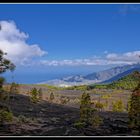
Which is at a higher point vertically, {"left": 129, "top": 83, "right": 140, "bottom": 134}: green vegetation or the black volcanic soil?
{"left": 129, "top": 83, "right": 140, "bottom": 134}: green vegetation

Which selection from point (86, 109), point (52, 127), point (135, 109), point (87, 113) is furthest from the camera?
point (52, 127)

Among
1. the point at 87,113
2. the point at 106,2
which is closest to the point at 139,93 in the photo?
the point at 87,113

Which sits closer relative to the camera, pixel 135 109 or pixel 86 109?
pixel 135 109

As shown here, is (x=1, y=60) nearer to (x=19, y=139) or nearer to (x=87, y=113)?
(x=19, y=139)

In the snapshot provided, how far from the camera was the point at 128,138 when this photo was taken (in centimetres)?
637

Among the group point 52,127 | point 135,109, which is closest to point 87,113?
point 52,127

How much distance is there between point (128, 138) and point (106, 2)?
9.06ft

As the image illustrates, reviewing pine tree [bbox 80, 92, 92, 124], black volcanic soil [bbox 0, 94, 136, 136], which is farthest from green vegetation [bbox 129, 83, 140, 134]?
pine tree [bbox 80, 92, 92, 124]

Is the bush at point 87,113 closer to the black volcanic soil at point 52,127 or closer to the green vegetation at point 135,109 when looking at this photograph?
the black volcanic soil at point 52,127

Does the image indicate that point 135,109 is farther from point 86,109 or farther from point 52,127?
point 52,127

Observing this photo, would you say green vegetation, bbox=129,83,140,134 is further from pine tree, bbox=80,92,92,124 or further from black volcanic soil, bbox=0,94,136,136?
pine tree, bbox=80,92,92,124

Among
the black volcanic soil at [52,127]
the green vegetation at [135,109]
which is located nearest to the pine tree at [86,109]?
the black volcanic soil at [52,127]

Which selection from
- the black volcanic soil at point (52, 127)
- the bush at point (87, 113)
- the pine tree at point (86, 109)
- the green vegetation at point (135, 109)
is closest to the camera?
the black volcanic soil at point (52, 127)

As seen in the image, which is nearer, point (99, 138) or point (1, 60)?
point (99, 138)
